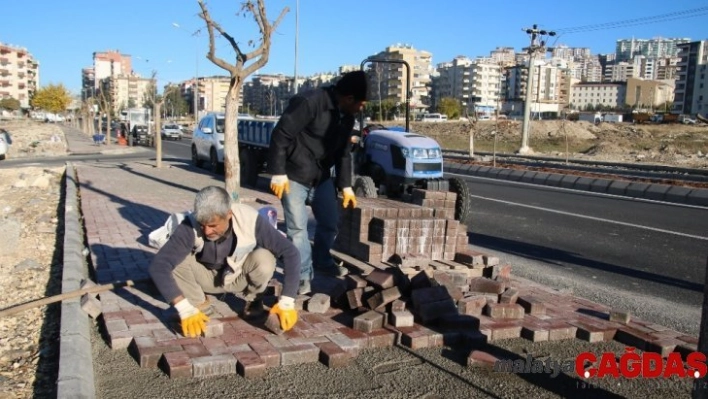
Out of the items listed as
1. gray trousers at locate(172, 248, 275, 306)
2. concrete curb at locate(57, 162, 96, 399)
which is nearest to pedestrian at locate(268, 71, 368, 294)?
gray trousers at locate(172, 248, 275, 306)

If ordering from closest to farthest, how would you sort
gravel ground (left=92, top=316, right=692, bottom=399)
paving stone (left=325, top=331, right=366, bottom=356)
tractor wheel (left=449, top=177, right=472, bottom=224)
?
1. gravel ground (left=92, top=316, right=692, bottom=399)
2. paving stone (left=325, top=331, right=366, bottom=356)
3. tractor wheel (left=449, top=177, right=472, bottom=224)

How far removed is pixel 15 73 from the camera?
426ft

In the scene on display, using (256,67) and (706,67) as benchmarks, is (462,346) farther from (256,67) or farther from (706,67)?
(706,67)

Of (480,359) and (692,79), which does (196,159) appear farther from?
(692,79)

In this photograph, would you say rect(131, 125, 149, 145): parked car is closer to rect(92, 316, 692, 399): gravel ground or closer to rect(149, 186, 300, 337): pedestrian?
rect(149, 186, 300, 337): pedestrian

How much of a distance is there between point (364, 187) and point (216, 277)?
526 cm

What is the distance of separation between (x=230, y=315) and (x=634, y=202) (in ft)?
39.7

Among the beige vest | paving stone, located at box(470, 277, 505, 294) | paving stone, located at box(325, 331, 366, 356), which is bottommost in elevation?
paving stone, located at box(325, 331, 366, 356)

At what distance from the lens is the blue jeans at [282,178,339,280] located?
17.1 feet

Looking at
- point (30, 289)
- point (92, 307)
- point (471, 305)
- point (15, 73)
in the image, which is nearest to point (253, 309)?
point (92, 307)

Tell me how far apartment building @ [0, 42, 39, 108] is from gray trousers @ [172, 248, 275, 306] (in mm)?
138747

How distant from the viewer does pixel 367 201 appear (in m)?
6.75

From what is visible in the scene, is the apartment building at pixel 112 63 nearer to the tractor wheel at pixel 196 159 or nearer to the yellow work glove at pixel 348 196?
the tractor wheel at pixel 196 159

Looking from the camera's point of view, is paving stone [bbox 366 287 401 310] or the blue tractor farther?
the blue tractor
